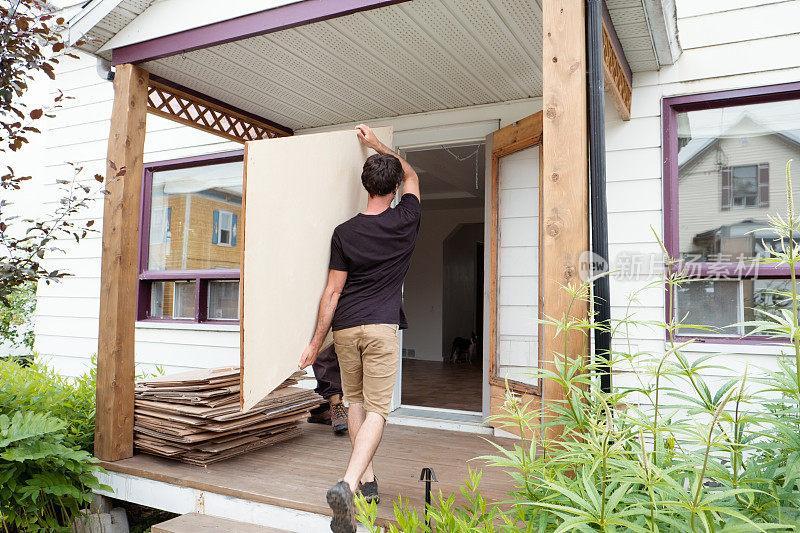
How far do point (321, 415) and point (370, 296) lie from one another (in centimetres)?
227

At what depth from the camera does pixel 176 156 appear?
5754 mm

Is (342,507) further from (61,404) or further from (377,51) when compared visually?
(377,51)

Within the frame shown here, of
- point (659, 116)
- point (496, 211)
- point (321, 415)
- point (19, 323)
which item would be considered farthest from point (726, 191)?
point (19, 323)

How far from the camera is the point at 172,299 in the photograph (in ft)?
18.8

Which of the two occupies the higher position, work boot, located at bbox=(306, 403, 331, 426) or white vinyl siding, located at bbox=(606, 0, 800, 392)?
white vinyl siding, located at bbox=(606, 0, 800, 392)

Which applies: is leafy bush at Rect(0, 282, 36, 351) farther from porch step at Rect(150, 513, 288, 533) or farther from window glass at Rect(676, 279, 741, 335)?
window glass at Rect(676, 279, 741, 335)

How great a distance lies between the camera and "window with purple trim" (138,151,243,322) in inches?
216

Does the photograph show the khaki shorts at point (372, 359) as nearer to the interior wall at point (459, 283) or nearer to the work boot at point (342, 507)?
the work boot at point (342, 507)

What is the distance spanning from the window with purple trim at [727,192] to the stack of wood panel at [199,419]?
9.39ft

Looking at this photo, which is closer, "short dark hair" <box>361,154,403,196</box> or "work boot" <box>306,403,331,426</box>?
"short dark hair" <box>361,154,403,196</box>

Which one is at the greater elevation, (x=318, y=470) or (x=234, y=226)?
(x=234, y=226)

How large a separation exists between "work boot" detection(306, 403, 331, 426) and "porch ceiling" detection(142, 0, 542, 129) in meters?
2.55

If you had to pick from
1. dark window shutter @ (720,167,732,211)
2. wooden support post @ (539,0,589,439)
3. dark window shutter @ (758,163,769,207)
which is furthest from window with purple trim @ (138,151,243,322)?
dark window shutter @ (758,163,769,207)

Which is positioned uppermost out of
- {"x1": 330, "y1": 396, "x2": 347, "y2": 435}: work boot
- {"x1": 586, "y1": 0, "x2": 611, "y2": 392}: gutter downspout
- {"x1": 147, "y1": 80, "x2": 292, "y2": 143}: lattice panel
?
{"x1": 147, "y1": 80, "x2": 292, "y2": 143}: lattice panel
